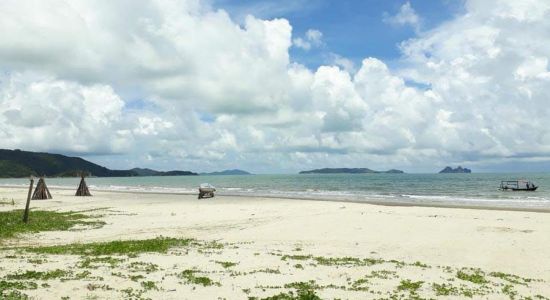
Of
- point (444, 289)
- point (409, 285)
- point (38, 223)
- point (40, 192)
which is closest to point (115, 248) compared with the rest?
point (409, 285)

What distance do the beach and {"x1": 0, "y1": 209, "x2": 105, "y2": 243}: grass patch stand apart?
3.92ft

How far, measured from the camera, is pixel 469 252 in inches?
757

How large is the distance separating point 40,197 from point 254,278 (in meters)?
49.3

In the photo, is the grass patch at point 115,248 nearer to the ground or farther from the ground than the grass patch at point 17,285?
nearer to the ground

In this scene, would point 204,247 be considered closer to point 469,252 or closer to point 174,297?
point 174,297

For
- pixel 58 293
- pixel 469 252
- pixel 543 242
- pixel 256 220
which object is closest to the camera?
pixel 58 293

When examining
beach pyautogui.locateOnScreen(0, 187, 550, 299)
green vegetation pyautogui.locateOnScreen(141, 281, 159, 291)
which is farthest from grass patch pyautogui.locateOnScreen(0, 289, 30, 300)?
green vegetation pyautogui.locateOnScreen(141, 281, 159, 291)

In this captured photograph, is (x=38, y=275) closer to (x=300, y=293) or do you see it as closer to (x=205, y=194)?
(x=300, y=293)

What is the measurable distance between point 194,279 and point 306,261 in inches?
193

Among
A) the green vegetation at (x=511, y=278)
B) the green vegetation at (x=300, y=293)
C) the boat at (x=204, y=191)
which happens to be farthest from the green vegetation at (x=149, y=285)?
the boat at (x=204, y=191)

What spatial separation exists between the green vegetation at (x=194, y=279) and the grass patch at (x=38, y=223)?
1297 centimetres

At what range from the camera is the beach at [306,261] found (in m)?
12.4

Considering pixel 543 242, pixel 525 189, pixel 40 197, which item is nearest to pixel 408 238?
pixel 543 242

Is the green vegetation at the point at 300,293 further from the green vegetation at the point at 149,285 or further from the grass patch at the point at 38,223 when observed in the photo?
the grass patch at the point at 38,223
